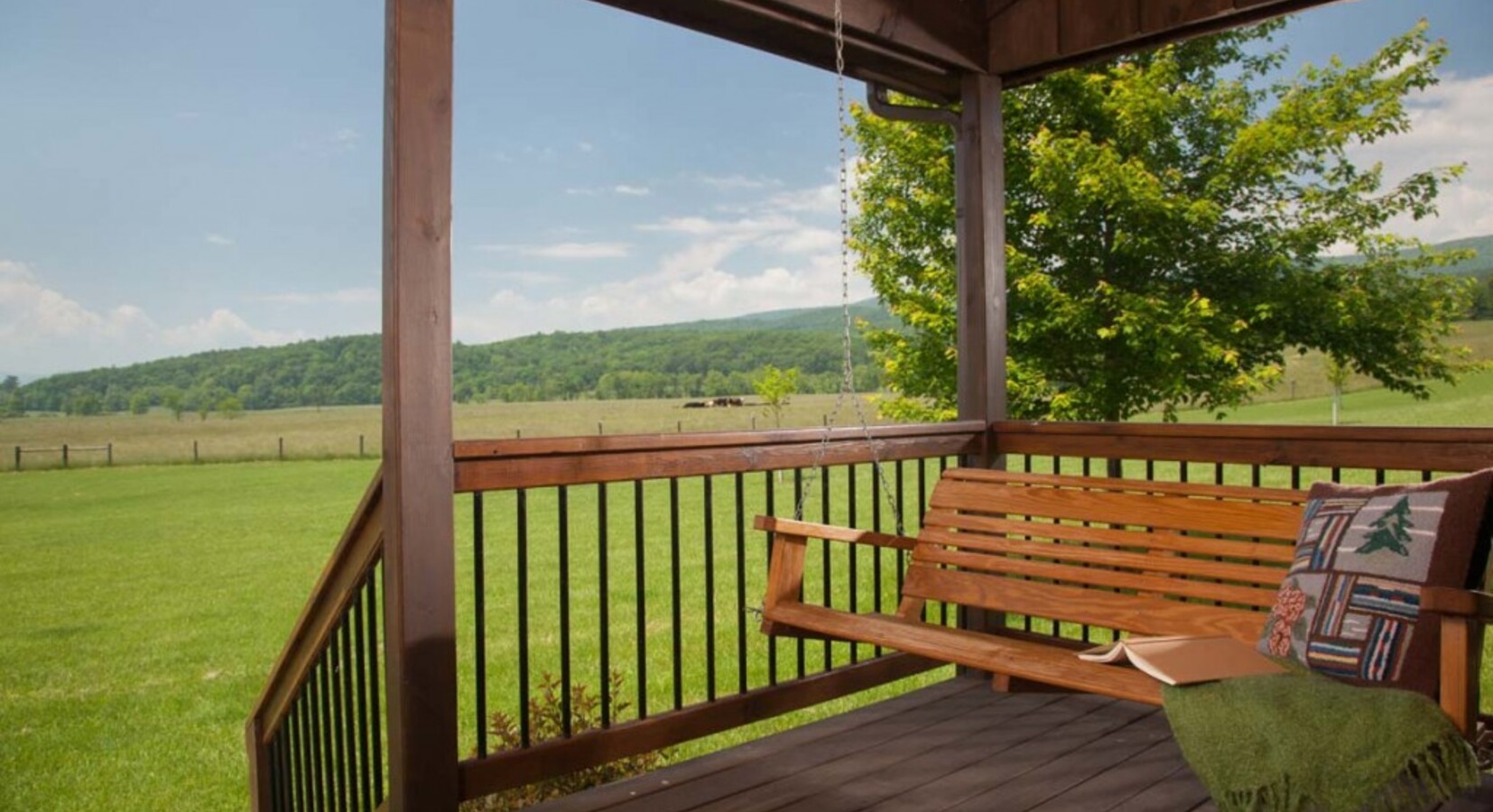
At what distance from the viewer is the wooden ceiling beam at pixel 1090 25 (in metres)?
2.82

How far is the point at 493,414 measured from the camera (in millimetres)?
17250

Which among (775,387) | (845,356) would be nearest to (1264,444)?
(845,356)

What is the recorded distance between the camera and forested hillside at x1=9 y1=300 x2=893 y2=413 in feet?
52.5

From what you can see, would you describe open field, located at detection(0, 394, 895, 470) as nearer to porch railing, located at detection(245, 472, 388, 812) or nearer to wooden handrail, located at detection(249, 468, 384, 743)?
porch railing, located at detection(245, 472, 388, 812)

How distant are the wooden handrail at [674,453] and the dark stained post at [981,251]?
16 centimetres

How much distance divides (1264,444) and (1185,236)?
24.7 feet

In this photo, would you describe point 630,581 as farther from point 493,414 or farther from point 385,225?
point 385,225

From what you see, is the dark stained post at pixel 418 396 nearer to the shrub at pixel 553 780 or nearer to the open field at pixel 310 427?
the shrub at pixel 553 780

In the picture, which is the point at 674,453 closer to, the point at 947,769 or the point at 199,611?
the point at 947,769

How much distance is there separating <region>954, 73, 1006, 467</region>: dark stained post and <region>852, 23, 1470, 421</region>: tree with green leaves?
17.6 ft

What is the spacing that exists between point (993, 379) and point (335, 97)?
23042mm

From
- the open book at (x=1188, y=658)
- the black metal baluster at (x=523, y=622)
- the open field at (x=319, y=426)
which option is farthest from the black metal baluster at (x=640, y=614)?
the open field at (x=319, y=426)

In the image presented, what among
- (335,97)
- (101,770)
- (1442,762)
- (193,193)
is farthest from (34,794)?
(335,97)

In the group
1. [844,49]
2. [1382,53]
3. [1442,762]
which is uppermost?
[1382,53]
